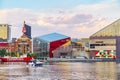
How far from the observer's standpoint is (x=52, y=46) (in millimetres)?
164125

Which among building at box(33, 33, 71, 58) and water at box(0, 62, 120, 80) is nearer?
water at box(0, 62, 120, 80)

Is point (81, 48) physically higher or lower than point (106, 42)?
lower

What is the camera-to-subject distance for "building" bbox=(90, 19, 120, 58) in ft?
486

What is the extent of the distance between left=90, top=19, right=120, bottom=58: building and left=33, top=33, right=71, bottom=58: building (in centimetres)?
1300

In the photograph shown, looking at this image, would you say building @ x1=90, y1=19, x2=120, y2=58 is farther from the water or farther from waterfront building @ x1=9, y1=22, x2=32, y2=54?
the water

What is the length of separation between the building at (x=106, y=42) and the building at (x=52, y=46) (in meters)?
13.0

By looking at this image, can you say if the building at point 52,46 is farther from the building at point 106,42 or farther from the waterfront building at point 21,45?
the building at point 106,42

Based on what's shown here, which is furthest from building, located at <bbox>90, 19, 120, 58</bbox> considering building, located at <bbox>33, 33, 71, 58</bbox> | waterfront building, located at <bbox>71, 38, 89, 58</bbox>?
building, located at <bbox>33, 33, 71, 58</bbox>

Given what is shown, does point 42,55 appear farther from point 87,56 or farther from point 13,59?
point 13,59

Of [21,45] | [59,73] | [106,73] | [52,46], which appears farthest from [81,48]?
[59,73]

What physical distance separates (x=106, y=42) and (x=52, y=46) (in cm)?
2572

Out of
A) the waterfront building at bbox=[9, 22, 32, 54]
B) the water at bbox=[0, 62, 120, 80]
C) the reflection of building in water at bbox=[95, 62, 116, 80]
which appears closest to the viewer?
the water at bbox=[0, 62, 120, 80]

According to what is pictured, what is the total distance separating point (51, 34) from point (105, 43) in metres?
34.0

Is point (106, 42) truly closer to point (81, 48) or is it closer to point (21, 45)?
point (81, 48)
